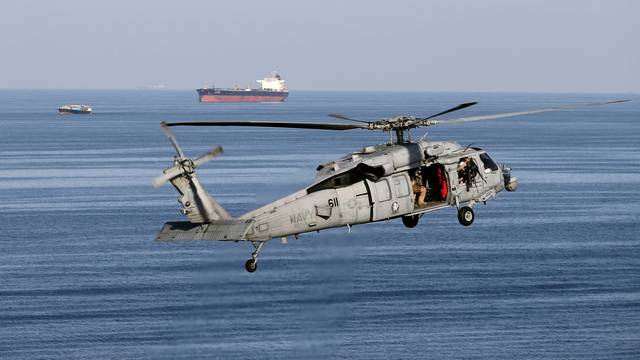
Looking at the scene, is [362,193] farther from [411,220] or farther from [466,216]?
[466,216]

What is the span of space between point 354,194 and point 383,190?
1107mm

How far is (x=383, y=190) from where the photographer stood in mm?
40594

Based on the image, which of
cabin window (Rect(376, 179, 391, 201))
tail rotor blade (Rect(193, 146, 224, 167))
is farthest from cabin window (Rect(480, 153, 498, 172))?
tail rotor blade (Rect(193, 146, 224, 167))

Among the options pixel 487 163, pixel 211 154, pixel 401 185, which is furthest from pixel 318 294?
pixel 211 154

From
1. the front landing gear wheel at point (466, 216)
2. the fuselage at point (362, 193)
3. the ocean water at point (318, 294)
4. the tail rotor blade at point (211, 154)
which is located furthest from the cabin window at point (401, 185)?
the ocean water at point (318, 294)

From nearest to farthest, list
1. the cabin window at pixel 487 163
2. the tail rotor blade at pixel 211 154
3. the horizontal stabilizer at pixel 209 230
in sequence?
the tail rotor blade at pixel 211 154, the horizontal stabilizer at pixel 209 230, the cabin window at pixel 487 163

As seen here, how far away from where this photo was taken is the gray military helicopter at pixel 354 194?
3847 centimetres

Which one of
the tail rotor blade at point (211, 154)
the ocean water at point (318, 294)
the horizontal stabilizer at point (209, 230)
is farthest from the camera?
the ocean water at point (318, 294)

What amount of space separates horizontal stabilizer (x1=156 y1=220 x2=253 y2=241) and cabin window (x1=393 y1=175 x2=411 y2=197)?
18.4 feet

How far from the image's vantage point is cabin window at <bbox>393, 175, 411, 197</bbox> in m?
→ 41.0

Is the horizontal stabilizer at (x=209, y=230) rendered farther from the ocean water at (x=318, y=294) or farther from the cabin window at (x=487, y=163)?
the ocean water at (x=318, y=294)

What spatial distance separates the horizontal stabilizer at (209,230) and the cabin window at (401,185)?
560 centimetres

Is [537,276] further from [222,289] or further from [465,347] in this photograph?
[222,289]

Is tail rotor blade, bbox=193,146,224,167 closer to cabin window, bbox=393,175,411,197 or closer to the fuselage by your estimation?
the fuselage
